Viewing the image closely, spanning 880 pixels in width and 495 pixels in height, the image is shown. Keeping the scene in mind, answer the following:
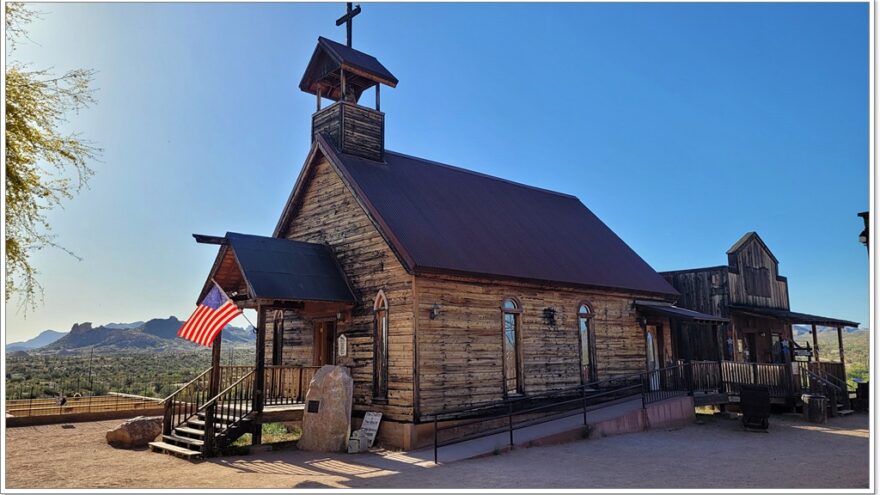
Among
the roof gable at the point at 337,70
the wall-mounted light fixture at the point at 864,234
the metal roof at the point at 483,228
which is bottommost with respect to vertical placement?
the wall-mounted light fixture at the point at 864,234

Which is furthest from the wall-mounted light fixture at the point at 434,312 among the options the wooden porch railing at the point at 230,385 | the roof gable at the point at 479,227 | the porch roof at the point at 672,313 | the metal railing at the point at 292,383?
the porch roof at the point at 672,313

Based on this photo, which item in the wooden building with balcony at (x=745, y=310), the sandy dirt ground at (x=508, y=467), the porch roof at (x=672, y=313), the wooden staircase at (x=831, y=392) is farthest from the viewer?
the wooden building with balcony at (x=745, y=310)

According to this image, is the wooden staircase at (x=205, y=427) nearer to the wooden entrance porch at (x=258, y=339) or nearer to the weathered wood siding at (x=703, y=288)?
the wooden entrance porch at (x=258, y=339)

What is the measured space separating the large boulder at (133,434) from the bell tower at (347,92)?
8501mm

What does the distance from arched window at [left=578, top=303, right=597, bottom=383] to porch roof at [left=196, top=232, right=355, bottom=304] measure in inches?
271

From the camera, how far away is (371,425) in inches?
555

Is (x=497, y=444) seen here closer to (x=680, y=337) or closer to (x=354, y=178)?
(x=354, y=178)

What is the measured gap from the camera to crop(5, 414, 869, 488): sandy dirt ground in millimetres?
10141

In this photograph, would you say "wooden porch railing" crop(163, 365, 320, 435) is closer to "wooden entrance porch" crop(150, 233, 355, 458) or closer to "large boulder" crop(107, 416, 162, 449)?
"wooden entrance porch" crop(150, 233, 355, 458)

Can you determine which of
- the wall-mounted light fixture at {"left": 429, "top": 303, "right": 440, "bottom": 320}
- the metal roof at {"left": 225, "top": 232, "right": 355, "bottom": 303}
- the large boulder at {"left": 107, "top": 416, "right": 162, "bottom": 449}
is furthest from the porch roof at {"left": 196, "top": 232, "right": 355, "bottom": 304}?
the large boulder at {"left": 107, "top": 416, "right": 162, "bottom": 449}

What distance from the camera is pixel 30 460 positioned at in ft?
41.6

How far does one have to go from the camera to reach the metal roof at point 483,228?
15.4 m

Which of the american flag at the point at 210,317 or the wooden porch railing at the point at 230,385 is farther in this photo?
the wooden porch railing at the point at 230,385

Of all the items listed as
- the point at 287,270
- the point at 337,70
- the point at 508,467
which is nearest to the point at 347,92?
the point at 337,70
